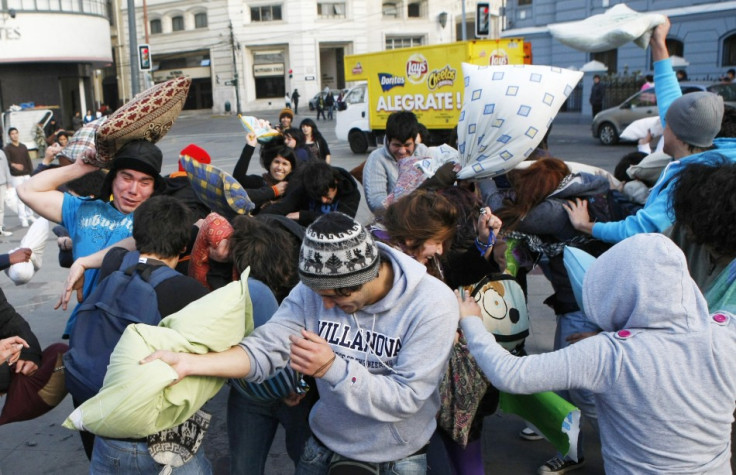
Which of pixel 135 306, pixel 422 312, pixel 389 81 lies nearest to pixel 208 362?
pixel 135 306

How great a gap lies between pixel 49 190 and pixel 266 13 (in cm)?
4628

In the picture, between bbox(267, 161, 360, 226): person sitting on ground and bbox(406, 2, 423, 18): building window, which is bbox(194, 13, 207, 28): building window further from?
A: bbox(267, 161, 360, 226): person sitting on ground

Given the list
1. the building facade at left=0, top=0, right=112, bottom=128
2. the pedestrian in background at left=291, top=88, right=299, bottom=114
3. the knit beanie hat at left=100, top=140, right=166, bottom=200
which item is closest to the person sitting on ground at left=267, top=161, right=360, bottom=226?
the knit beanie hat at left=100, top=140, right=166, bottom=200

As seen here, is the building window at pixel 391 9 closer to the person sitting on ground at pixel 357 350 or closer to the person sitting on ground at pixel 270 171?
the person sitting on ground at pixel 270 171

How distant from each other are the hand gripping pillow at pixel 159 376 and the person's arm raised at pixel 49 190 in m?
1.55

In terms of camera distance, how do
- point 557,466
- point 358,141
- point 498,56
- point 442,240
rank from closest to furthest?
1. point 442,240
2. point 557,466
3. point 498,56
4. point 358,141

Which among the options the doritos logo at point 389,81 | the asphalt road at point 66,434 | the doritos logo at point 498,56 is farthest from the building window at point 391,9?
the asphalt road at point 66,434

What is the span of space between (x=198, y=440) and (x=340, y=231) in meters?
1.00

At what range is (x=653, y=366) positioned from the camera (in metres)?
1.94

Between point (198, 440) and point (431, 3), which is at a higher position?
point (431, 3)

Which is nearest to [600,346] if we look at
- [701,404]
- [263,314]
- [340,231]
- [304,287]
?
[701,404]

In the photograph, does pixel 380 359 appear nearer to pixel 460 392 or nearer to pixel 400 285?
pixel 400 285

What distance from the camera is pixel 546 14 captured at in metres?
30.2

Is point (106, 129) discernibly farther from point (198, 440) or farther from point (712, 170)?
point (712, 170)
